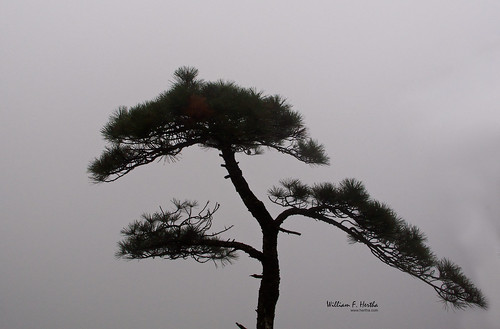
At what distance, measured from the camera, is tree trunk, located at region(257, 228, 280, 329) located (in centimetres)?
159

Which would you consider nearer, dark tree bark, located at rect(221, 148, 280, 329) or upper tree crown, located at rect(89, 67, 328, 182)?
upper tree crown, located at rect(89, 67, 328, 182)

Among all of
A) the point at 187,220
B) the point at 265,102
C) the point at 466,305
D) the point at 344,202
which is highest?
the point at 265,102

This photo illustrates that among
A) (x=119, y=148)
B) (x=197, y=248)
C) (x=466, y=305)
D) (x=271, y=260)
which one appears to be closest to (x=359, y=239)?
(x=271, y=260)

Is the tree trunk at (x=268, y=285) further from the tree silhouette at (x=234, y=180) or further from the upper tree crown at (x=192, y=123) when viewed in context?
the upper tree crown at (x=192, y=123)

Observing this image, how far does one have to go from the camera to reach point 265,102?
1.49 metres

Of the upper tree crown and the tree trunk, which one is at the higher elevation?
the upper tree crown

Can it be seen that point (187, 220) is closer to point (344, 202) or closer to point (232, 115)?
point (232, 115)

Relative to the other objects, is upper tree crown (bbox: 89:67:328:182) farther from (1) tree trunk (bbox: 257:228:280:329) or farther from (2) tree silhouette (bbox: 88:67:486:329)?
(1) tree trunk (bbox: 257:228:280:329)

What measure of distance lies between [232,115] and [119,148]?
44cm

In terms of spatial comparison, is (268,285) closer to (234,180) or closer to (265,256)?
(265,256)

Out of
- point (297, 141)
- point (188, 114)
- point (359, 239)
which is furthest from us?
point (297, 141)

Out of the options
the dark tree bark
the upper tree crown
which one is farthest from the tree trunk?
the upper tree crown

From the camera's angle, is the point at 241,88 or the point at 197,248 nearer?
the point at 241,88

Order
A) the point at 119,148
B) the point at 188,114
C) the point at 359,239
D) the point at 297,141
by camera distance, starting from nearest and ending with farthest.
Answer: the point at 188,114, the point at 119,148, the point at 359,239, the point at 297,141
